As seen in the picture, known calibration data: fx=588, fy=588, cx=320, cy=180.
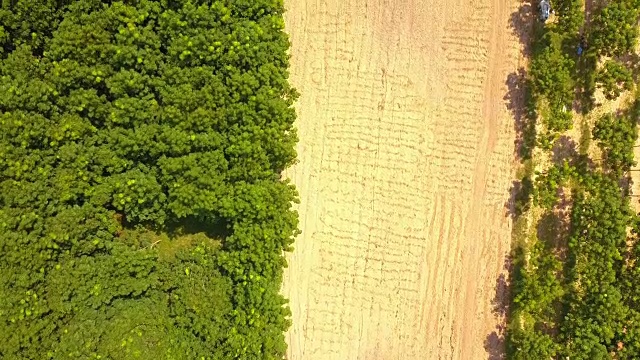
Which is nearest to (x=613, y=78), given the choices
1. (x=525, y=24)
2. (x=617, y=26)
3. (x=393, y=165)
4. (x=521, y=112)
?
(x=617, y=26)

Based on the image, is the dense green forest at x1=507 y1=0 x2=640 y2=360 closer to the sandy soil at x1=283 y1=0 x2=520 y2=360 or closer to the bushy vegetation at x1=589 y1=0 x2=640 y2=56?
the bushy vegetation at x1=589 y1=0 x2=640 y2=56

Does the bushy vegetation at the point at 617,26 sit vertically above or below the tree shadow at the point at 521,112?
above

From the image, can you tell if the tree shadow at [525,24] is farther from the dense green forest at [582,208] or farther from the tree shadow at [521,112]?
the tree shadow at [521,112]

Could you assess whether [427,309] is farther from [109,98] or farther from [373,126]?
[109,98]

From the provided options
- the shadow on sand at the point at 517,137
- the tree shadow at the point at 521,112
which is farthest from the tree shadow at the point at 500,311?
the tree shadow at the point at 521,112

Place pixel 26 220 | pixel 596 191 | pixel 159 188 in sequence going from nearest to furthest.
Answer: pixel 26 220
pixel 159 188
pixel 596 191

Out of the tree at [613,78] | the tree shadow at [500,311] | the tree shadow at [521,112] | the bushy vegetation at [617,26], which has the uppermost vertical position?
the bushy vegetation at [617,26]

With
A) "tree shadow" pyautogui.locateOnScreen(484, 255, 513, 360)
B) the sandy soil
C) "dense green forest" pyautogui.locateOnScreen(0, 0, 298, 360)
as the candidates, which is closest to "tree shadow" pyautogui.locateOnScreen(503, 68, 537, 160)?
the sandy soil

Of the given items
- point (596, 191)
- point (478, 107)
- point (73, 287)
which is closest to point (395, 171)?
point (478, 107)
